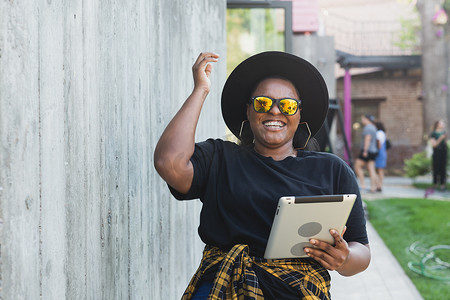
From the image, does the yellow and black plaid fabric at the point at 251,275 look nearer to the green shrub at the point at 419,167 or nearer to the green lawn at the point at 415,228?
the green lawn at the point at 415,228

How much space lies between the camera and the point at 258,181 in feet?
7.04

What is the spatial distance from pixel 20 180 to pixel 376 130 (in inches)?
471

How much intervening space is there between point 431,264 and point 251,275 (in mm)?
4840

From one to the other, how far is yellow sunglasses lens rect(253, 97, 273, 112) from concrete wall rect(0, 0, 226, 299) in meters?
0.57

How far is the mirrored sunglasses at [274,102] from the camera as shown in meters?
2.21

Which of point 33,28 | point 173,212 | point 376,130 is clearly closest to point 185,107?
point 33,28

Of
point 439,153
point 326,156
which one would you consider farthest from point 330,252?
point 439,153

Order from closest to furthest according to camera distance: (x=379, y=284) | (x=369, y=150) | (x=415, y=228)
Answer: (x=379, y=284) → (x=415, y=228) → (x=369, y=150)

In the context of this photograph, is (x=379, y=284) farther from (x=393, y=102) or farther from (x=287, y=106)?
(x=393, y=102)

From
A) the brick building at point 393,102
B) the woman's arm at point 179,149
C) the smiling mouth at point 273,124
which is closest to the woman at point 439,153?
the brick building at point 393,102

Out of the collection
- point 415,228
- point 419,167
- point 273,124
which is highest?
point 273,124

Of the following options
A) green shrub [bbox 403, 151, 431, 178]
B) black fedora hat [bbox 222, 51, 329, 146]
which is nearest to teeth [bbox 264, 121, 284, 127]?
black fedora hat [bbox 222, 51, 329, 146]

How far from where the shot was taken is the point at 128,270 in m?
2.44

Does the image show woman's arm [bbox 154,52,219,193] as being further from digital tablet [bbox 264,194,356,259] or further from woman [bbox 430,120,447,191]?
woman [bbox 430,120,447,191]
